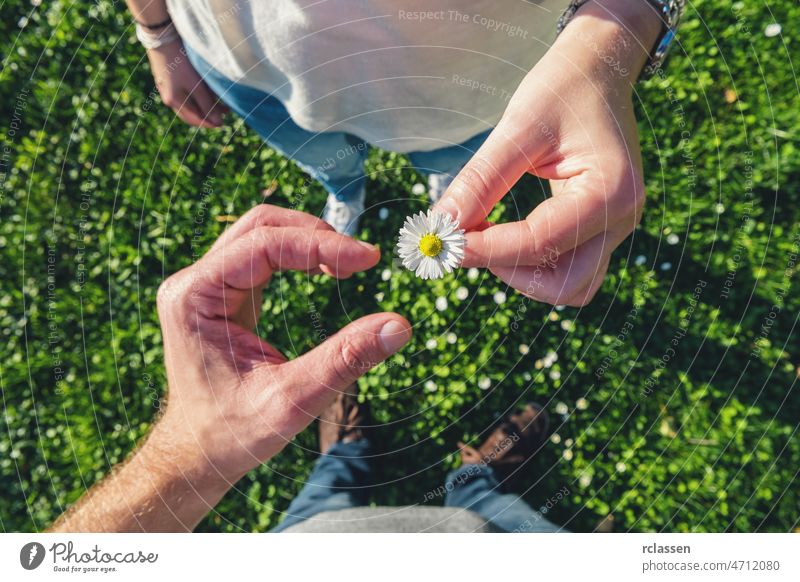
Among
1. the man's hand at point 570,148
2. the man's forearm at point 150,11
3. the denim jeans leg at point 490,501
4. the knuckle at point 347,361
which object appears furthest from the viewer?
the denim jeans leg at point 490,501

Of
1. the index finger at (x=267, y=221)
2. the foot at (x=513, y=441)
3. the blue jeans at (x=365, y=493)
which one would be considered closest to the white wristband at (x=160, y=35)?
the index finger at (x=267, y=221)

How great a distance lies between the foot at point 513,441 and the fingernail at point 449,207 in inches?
39.1

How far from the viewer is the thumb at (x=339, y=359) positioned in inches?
42.4

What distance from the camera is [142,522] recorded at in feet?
4.17

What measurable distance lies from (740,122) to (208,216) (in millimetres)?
1703

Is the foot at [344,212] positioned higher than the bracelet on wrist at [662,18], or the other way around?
the bracelet on wrist at [662,18]

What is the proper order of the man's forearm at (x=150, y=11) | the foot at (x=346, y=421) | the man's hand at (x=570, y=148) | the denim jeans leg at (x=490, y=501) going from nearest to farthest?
the man's hand at (x=570, y=148), the man's forearm at (x=150, y=11), the denim jeans leg at (x=490, y=501), the foot at (x=346, y=421)

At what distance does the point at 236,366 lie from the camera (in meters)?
1.15

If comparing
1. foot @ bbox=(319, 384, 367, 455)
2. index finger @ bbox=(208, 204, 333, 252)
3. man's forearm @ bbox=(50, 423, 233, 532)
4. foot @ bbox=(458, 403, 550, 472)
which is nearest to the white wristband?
index finger @ bbox=(208, 204, 333, 252)

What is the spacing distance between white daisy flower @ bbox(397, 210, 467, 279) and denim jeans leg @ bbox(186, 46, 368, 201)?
1.48ft

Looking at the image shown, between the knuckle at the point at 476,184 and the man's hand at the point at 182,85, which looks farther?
the man's hand at the point at 182,85

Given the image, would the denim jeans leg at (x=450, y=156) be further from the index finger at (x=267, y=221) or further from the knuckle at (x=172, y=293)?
the knuckle at (x=172, y=293)

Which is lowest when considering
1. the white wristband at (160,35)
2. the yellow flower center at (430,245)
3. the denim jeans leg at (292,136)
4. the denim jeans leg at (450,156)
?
the yellow flower center at (430,245)
